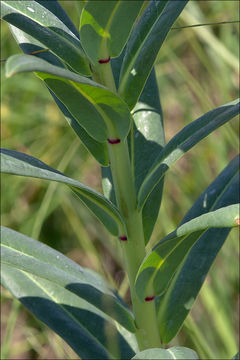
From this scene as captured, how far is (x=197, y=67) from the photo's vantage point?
91.2 inches

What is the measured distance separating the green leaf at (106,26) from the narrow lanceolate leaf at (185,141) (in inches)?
4.8

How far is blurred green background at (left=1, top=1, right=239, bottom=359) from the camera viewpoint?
Result: 1.56 meters

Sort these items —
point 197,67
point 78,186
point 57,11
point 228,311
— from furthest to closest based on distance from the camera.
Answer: point 197,67 < point 228,311 < point 57,11 < point 78,186

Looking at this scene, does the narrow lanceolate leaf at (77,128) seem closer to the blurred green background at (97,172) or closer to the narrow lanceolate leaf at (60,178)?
the narrow lanceolate leaf at (60,178)

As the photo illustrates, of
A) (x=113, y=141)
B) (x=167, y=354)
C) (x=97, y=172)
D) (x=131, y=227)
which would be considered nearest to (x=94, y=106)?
(x=113, y=141)

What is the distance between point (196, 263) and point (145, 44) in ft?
0.99

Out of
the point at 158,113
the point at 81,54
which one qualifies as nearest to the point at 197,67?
the point at 158,113

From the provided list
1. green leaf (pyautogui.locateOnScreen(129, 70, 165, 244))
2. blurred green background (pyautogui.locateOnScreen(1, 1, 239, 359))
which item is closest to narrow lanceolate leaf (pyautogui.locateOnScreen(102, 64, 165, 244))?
green leaf (pyautogui.locateOnScreen(129, 70, 165, 244))

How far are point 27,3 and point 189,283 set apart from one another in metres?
0.40

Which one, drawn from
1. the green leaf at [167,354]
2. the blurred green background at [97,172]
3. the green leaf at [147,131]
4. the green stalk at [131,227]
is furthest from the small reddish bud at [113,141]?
the blurred green background at [97,172]

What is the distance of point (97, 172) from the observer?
2.17m

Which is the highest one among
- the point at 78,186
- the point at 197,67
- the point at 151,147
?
the point at 197,67

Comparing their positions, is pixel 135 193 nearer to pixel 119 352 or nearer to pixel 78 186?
pixel 78 186

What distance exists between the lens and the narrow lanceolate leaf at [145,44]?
59 cm
